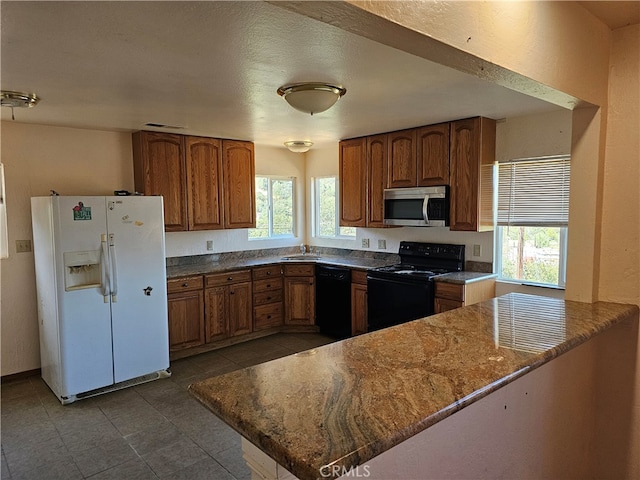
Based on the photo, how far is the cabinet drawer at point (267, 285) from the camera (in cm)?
470

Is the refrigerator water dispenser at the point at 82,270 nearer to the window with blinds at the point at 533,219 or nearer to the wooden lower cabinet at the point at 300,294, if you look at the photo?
the wooden lower cabinet at the point at 300,294

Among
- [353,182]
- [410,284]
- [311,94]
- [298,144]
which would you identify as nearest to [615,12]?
[311,94]

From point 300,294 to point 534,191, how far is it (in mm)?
2657

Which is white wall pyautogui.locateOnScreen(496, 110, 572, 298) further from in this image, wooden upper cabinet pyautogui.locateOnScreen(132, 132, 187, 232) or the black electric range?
wooden upper cabinet pyautogui.locateOnScreen(132, 132, 187, 232)

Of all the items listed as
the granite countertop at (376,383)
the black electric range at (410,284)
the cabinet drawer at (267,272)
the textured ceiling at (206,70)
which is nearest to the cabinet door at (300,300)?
the cabinet drawer at (267,272)

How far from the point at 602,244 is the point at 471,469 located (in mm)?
1260

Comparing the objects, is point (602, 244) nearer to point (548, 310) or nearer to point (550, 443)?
point (548, 310)

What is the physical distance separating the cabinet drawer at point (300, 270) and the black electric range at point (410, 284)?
89 centimetres

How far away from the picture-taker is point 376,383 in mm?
1148

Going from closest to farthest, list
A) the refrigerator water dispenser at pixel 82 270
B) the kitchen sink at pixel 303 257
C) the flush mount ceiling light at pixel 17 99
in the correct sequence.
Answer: the flush mount ceiling light at pixel 17 99
the refrigerator water dispenser at pixel 82 270
the kitchen sink at pixel 303 257

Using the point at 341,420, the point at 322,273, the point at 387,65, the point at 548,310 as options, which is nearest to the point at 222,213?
the point at 322,273

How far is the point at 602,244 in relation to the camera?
2.00m

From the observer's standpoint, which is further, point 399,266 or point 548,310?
point 399,266

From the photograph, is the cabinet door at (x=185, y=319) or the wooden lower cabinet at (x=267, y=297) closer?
the cabinet door at (x=185, y=319)
